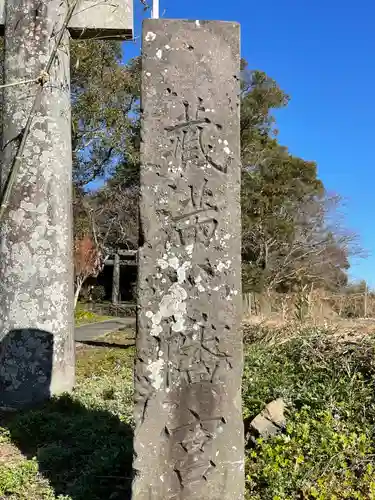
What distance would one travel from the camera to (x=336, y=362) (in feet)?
15.8

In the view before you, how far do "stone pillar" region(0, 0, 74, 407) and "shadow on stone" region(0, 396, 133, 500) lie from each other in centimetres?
42

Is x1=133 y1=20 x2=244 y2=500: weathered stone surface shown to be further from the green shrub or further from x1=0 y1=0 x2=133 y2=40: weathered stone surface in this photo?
x1=0 y1=0 x2=133 y2=40: weathered stone surface

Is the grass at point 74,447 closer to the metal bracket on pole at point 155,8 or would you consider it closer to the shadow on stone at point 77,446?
the shadow on stone at point 77,446

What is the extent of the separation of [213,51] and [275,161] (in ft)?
72.2

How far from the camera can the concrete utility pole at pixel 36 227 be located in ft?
17.8

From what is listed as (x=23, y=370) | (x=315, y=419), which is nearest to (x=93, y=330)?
(x=23, y=370)

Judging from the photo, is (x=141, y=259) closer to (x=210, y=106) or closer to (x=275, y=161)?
(x=210, y=106)

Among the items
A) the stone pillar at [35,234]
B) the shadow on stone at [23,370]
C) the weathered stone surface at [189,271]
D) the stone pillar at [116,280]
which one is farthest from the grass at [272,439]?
the stone pillar at [116,280]

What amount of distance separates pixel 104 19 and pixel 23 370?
13.0 feet

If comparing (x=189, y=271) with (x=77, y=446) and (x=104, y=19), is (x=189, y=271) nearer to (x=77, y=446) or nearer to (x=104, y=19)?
(x=77, y=446)

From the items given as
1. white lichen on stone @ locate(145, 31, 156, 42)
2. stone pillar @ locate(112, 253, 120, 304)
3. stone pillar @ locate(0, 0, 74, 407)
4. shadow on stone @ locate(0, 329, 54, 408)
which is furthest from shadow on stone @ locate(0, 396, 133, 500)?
stone pillar @ locate(112, 253, 120, 304)

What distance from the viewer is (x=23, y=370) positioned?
212 inches

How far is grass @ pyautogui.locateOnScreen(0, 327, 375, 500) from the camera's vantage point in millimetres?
3389

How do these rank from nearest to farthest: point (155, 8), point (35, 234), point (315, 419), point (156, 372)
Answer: point (156, 372)
point (155, 8)
point (315, 419)
point (35, 234)
